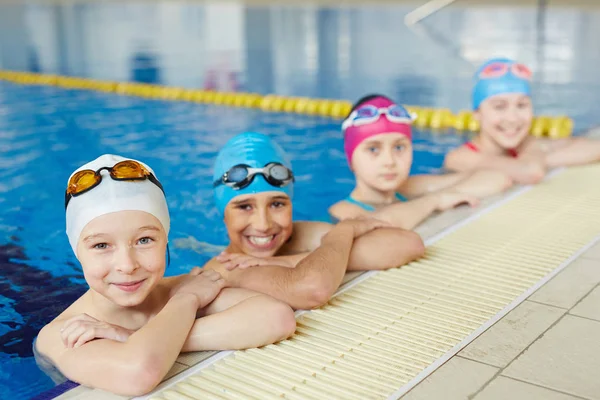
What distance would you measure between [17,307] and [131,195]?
1483 millimetres

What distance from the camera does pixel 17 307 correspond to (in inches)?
147

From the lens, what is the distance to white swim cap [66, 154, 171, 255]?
256 centimetres

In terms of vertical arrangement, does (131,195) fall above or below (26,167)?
above

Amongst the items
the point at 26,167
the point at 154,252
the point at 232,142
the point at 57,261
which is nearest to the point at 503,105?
the point at 232,142

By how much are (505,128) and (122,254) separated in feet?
11.7

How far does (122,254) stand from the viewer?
2525 millimetres

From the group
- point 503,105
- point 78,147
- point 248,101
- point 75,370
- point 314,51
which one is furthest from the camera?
point 314,51

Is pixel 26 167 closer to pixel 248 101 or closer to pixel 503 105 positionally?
pixel 248 101

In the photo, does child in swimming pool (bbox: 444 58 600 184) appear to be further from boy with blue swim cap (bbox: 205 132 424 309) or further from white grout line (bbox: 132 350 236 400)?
white grout line (bbox: 132 350 236 400)

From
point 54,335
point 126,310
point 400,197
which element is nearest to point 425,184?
point 400,197

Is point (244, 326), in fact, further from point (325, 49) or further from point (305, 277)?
point (325, 49)

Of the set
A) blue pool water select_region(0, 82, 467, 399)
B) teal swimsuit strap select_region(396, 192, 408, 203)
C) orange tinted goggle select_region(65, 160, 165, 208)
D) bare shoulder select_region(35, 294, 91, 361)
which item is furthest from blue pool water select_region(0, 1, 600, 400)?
orange tinted goggle select_region(65, 160, 165, 208)

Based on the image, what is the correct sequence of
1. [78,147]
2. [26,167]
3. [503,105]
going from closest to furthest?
[503,105] < [26,167] < [78,147]

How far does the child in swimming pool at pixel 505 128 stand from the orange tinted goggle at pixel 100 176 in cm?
316
